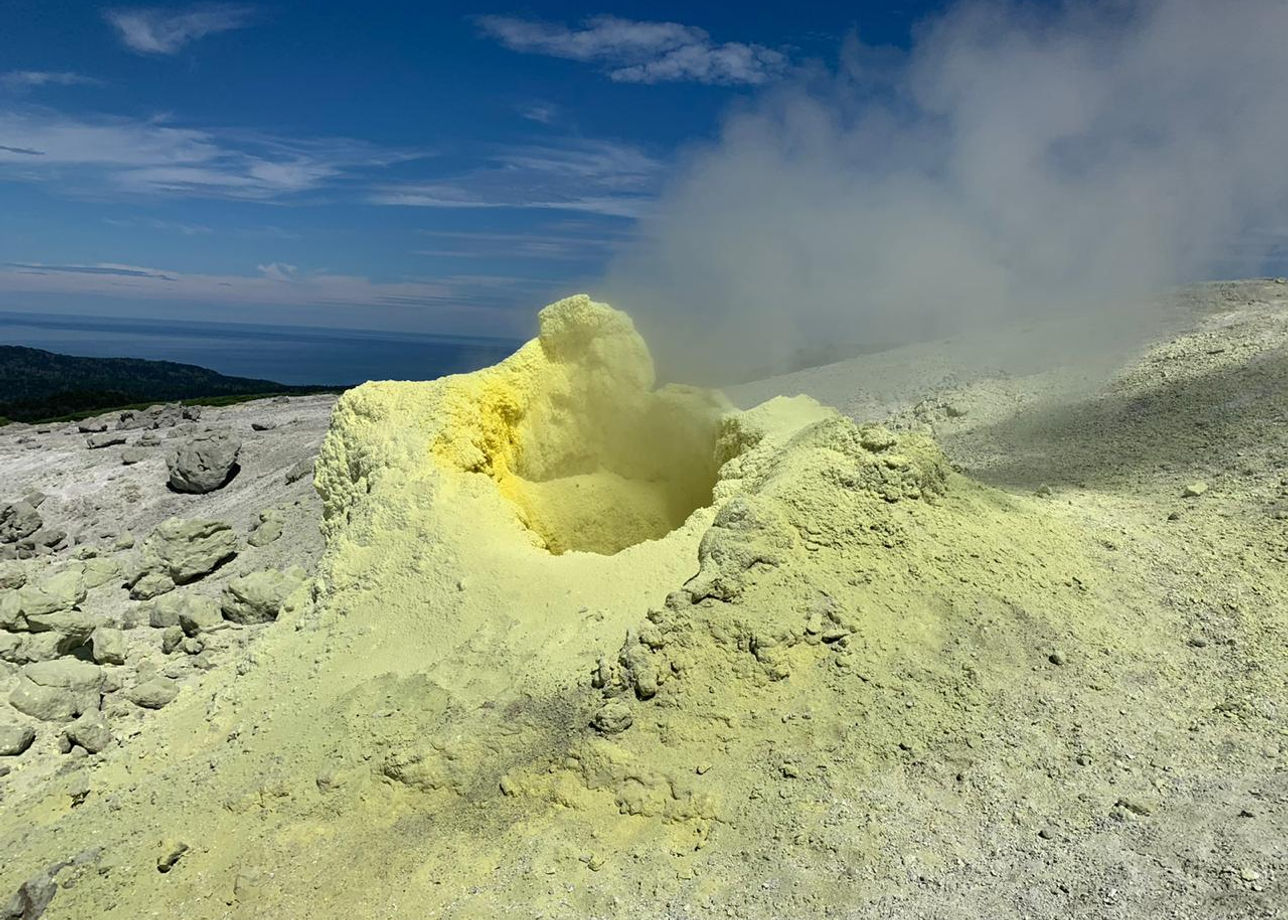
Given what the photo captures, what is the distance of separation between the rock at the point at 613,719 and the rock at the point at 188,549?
11.0 meters

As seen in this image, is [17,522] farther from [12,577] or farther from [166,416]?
[166,416]

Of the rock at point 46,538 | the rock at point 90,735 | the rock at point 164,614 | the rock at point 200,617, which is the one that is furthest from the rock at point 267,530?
the rock at point 90,735

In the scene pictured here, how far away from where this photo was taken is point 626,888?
16.4ft

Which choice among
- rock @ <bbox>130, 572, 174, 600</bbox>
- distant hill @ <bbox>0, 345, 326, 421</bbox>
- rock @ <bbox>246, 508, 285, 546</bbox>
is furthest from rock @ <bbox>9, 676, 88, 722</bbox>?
distant hill @ <bbox>0, 345, 326, 421</bbox>

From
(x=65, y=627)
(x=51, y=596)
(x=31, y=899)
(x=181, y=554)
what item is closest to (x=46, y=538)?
(x=181, y=554)

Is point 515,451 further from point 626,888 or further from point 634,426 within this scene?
point 626,888

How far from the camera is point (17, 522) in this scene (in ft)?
60.2

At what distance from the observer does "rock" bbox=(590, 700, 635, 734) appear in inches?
228

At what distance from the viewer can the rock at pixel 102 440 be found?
24234mm

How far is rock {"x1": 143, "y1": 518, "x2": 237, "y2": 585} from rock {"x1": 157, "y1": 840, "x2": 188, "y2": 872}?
9389 mm

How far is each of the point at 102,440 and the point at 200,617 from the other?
1746 centimetres

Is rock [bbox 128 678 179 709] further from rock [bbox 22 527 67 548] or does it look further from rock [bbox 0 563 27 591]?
rock [bbox 22 527 67 548]

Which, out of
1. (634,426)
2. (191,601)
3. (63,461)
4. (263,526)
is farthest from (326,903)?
(63,461)

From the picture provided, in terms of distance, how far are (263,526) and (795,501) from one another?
40.1ft
